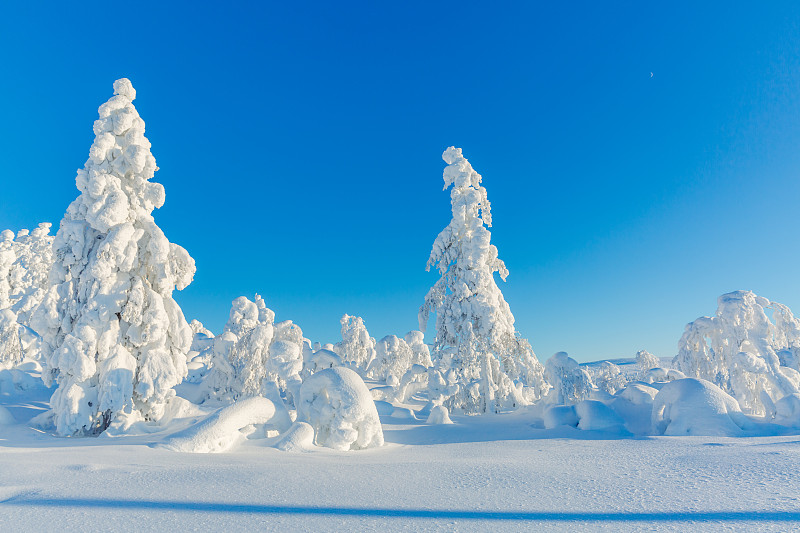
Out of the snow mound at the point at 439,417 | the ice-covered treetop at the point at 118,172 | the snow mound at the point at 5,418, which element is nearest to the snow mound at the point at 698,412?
the snow mound at the point at 439,417

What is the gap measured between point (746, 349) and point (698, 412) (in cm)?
1408

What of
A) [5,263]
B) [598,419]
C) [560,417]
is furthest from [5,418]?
[5,263]

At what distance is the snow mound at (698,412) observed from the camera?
340 inches

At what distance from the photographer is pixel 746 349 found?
62.8 ft

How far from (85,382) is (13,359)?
1922cm

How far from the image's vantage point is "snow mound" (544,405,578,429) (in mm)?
10703

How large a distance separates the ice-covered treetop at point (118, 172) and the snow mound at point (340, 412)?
8.10 meters

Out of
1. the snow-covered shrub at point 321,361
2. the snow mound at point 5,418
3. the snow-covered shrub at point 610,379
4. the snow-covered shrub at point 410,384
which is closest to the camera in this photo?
the snow mound at point 5,418

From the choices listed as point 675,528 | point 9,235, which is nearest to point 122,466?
point 675,528

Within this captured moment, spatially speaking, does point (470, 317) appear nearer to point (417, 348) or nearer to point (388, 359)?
point (388, 359)

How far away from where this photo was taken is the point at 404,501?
3670mm

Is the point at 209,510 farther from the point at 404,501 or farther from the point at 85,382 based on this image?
the point at 85,382

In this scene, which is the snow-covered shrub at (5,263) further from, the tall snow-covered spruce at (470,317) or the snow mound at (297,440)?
the snow mound at (297,440)

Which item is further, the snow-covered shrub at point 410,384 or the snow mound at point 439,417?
the snow-covered shrub at point 410,384
